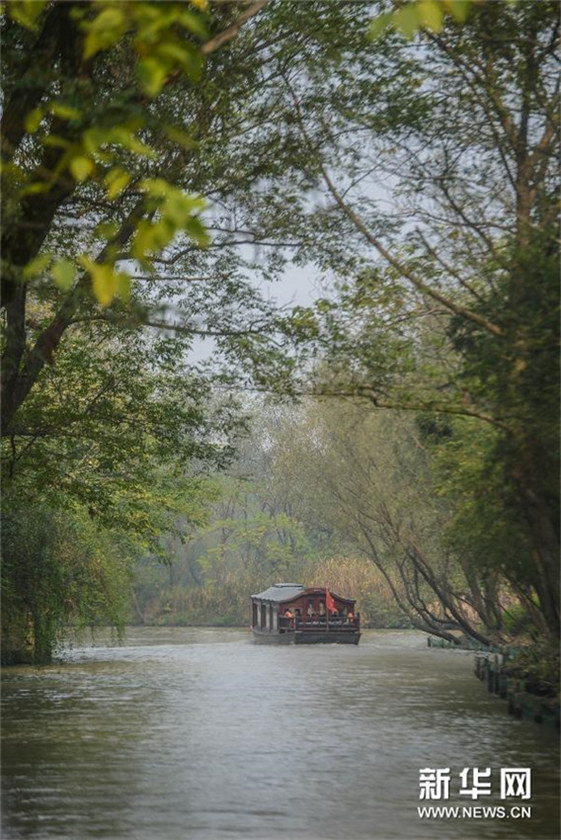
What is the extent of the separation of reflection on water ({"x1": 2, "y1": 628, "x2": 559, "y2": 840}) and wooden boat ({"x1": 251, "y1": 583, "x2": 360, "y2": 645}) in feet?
40.0

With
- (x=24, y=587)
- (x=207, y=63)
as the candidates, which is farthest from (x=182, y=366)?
(x=24, y=587)

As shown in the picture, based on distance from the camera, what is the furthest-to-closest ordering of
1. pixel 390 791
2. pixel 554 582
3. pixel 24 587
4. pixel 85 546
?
pixel 85 546 → pixel 24 587 → pixel 554 582 → pixel 390 791

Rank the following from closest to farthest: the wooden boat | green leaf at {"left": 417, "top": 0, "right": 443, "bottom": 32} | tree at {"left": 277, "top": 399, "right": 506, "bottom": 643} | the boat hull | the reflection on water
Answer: green leaf at {"left": 417, "top": 0, "right": 443, "bottom": 32}
the reflection on water
tree at {"left": 277, "top": 399, "right": 506, "bottom": 643}
the boat hull
the wooden boat

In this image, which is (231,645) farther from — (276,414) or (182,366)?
(182,366)

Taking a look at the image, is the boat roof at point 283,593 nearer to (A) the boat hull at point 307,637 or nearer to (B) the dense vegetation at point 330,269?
(A) the boat hull at point 307,637

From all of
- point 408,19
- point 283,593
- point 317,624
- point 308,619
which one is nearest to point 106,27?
point 408,19

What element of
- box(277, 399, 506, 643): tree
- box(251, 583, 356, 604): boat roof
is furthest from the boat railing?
box(277, 399, 506, 643): tree

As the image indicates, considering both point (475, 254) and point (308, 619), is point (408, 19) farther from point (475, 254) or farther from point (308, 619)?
point (308, 619)

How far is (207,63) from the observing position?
1177 centimetres

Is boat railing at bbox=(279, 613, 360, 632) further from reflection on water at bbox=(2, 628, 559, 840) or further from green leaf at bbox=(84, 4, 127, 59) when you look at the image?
green leaf at bbox=(84, 4, 127, 59)

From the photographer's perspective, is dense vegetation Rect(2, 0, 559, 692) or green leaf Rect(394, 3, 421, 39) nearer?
green leaf Rect(394, 3, 421, 39)

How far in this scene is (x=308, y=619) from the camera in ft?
141

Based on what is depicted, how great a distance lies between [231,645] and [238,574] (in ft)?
55.2

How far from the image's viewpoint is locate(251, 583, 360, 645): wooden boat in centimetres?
4203
